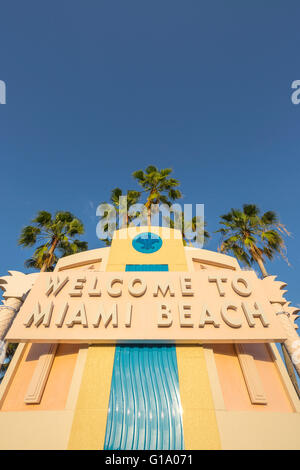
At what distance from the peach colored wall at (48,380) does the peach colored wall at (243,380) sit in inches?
165

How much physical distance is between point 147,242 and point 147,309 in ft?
10.9

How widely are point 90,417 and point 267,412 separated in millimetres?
4162

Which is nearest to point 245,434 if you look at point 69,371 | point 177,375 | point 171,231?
point 177,375

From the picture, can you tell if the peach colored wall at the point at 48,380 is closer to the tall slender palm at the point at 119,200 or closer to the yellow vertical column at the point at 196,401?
the yellow vertical column at the point at 196,401

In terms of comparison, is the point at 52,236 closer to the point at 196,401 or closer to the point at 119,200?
the point at 119,200

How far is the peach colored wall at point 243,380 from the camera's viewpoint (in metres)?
4.92

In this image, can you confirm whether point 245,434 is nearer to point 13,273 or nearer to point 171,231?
point 171,231

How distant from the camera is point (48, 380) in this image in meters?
5.38

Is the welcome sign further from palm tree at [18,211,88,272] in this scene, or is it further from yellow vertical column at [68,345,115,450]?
palm tree at [18,211,88,272]

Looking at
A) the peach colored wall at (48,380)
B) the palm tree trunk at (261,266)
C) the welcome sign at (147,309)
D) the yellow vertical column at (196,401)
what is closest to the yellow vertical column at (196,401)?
the yellow vertical column at (196,401)

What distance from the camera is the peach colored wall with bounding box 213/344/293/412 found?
4918 millimetres

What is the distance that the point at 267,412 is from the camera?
4.62 m

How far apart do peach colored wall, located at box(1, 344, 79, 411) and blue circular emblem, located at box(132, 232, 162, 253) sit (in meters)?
4.16

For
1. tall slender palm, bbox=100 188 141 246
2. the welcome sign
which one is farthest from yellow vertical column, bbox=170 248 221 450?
tall slender palm, bbox=100 188 141 246
